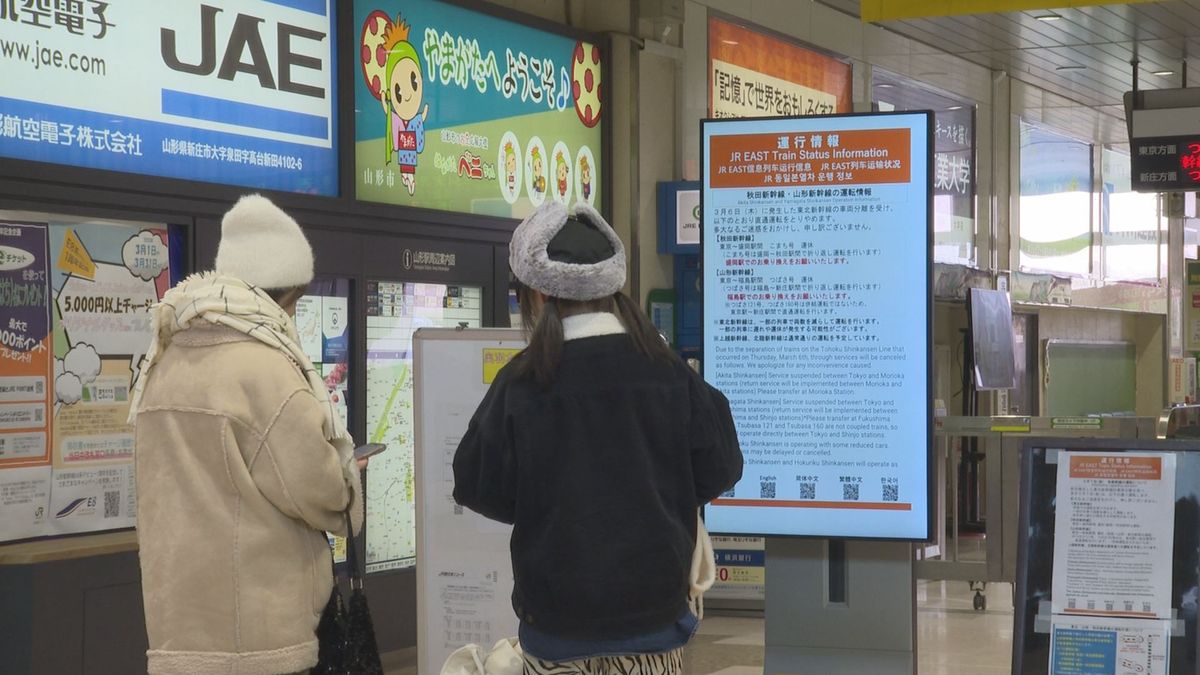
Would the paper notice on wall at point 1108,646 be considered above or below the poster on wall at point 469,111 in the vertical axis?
below

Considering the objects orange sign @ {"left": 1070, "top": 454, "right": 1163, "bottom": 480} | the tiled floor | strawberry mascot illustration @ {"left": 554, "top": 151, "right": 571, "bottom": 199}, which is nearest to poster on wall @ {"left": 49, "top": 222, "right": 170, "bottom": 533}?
the tiled floor

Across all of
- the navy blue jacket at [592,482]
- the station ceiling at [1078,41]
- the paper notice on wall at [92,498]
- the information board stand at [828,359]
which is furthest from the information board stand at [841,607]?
the station ceiling at [1078,41]

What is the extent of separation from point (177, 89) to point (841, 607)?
10.9ft

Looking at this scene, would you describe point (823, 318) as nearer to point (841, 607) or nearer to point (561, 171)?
point (841, 607)

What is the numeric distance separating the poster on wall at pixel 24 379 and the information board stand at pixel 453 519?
4.93ft

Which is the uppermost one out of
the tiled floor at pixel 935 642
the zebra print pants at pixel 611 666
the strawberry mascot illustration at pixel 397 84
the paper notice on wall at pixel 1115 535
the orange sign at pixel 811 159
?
the strawberry mascot illustration at pixel 397 84

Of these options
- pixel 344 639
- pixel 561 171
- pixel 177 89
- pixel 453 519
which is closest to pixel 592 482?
pixel 344 639

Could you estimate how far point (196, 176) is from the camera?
6.00 meters

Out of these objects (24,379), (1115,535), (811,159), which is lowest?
(1115,535)

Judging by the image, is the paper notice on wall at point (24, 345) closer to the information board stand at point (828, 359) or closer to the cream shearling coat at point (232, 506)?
the cream shearling coat at point (232, 506)

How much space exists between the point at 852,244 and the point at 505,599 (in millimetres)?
1532

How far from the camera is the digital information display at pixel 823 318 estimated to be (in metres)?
4.10

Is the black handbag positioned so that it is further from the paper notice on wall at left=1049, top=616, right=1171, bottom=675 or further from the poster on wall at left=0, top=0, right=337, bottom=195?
the poster on wall at left=0, top=0, right=337, bottom=195

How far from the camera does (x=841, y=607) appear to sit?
14.0ft
